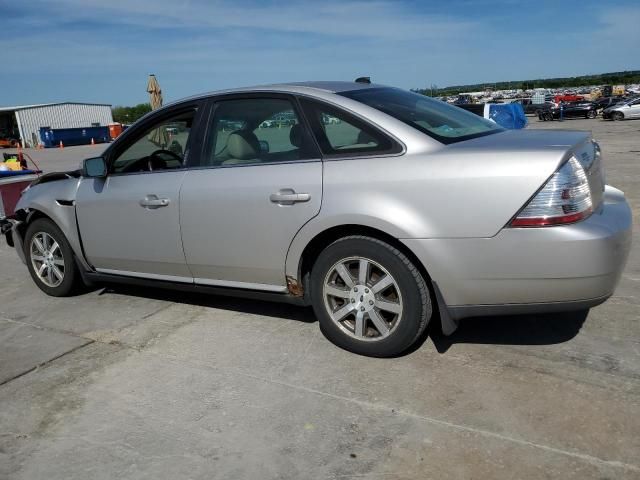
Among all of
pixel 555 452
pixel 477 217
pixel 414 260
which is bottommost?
pixel 555 452

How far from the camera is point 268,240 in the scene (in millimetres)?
3633

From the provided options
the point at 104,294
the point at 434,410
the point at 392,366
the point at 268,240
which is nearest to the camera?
the point at 434,410

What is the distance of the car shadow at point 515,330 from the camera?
3.59 m

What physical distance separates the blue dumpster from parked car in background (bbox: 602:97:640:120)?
41561 millimetres

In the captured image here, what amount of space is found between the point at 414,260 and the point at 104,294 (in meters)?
3.14

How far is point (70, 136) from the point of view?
5081cm

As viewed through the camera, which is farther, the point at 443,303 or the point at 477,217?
the point at 443,303

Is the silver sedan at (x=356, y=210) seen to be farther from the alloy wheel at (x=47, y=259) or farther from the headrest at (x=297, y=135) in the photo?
the alloy wheel at (x=47, y=259)

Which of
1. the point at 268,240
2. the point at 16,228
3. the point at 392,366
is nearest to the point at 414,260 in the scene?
the point at 392,366

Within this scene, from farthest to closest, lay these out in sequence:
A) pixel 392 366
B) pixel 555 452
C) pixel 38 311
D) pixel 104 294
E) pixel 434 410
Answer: pixel 104 294
pixel 38 311
pixel 392 366
pixel 434 410
pixel 555 452

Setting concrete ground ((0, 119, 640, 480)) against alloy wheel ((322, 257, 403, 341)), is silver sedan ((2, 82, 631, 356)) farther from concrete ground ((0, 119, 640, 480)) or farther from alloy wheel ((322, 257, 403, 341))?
concrete ground ((0, 119, 640, 480))

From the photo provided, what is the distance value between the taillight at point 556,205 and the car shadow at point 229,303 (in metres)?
1.82

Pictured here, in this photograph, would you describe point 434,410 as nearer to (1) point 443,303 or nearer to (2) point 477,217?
(1) point 443,303

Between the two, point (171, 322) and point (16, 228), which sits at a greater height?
point (16, 228)
